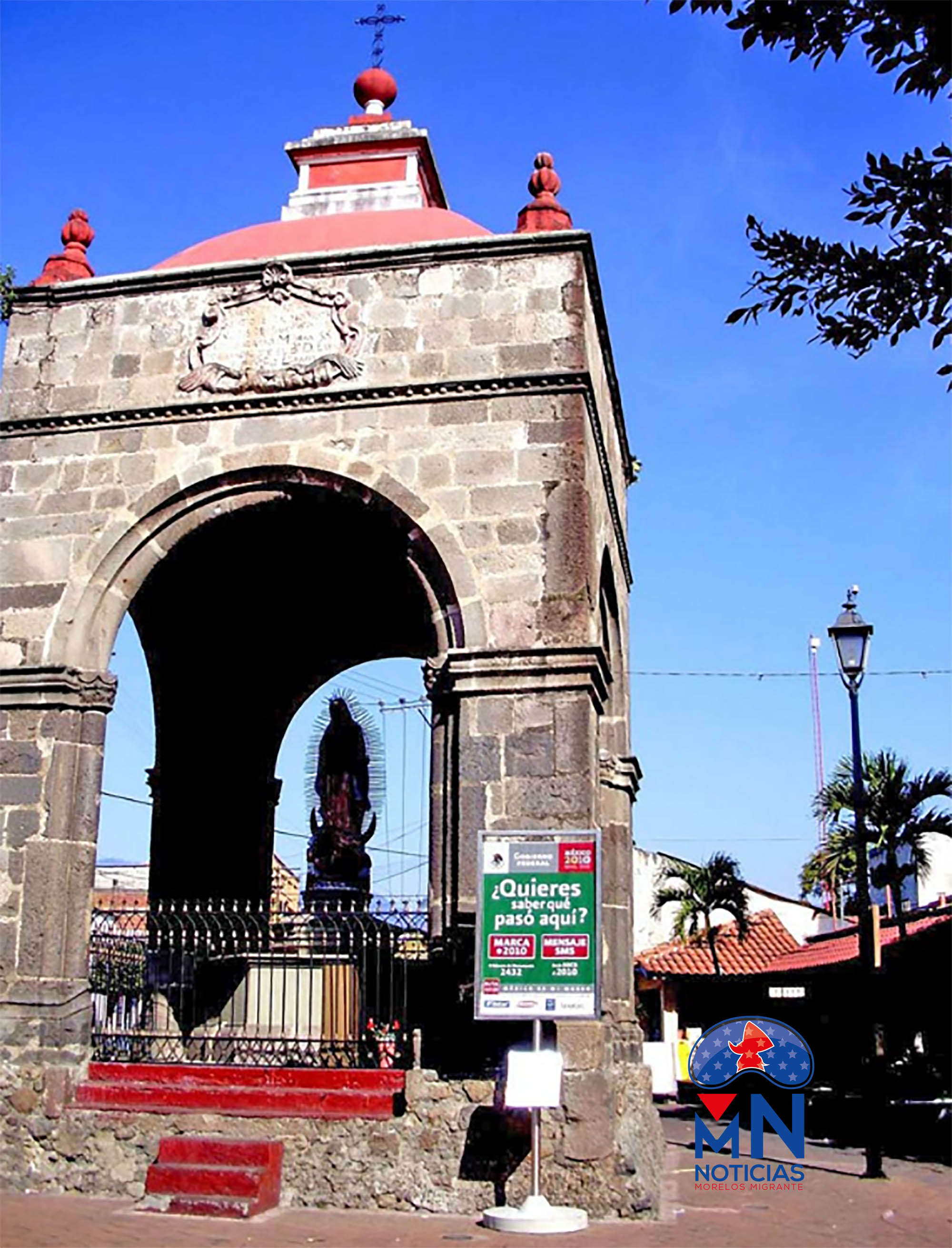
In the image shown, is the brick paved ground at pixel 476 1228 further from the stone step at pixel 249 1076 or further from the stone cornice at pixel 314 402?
the stone cornice at pixel 314 402

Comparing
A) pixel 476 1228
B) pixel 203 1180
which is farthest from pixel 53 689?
pixel 476 1228

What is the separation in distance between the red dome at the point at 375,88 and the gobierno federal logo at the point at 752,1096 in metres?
9.38

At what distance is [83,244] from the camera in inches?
427

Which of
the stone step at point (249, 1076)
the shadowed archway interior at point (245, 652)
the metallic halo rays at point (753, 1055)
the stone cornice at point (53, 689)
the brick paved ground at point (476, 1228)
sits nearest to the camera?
the brick paved ground at point (476, 1228)

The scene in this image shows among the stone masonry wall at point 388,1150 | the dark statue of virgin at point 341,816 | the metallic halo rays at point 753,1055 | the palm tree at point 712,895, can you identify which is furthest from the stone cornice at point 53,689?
the palm tree at point 712,895

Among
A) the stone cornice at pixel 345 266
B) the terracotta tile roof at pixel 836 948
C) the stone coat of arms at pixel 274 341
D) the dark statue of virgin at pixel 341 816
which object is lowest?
the terracotta tile roof at pixel 836 948

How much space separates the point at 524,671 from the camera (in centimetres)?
880

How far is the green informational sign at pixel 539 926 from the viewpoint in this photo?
7.86m

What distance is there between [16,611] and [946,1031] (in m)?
11.2

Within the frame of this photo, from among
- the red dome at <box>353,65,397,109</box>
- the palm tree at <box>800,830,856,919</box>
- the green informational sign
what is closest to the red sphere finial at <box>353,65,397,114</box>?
the red dome at <box>353,65,397,109</box>

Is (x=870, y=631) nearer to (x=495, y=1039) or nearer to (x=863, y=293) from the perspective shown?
(x=495, y=1039)

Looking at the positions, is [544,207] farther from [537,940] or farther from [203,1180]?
[203,1180]

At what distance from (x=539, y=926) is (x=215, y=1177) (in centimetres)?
238

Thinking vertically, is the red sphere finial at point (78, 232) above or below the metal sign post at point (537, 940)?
above
